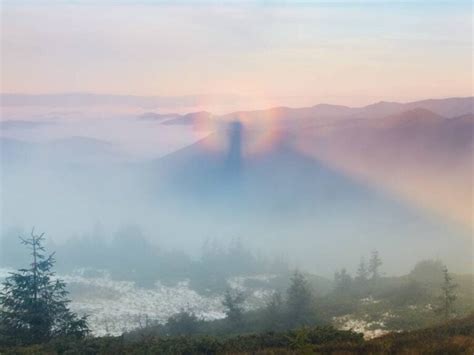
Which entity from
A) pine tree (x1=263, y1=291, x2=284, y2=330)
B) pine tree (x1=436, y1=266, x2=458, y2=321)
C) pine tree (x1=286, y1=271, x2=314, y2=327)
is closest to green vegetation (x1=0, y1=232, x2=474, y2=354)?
pine tree (x1=286, y1=271, x2=314, y2=327)

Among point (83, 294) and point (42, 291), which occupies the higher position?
point (42, 291)

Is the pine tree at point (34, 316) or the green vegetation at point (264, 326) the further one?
the pine tree at point (34, 316)

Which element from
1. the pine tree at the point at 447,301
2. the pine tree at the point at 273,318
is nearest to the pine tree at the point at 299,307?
the pine tree at the point at 273,318

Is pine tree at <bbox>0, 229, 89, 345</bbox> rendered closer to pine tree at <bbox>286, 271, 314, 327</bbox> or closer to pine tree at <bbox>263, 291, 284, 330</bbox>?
pine tree at <bbox>263, 291, 284, 330</bbox>

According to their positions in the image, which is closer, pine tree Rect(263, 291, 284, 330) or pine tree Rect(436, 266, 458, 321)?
pine tree Rect(436, 266, 458, 321)

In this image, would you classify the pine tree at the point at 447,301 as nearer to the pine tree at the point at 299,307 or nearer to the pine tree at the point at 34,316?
the pine tree at the point at 299,307

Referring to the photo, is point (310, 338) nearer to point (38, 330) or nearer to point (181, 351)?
point (181, 351)

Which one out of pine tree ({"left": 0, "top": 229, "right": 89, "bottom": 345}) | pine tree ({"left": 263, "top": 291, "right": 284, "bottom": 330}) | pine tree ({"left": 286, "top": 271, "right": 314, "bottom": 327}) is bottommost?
pine tree ({"left": 263, "top": 291, "right": 284, "bottom": 330})

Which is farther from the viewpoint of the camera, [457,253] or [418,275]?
[457,253]

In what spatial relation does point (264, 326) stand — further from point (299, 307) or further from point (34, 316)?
point (34, 316)

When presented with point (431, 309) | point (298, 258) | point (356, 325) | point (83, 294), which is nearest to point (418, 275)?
point (431, 309)

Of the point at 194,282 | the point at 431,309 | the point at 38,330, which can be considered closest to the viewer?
the point at 38,330
